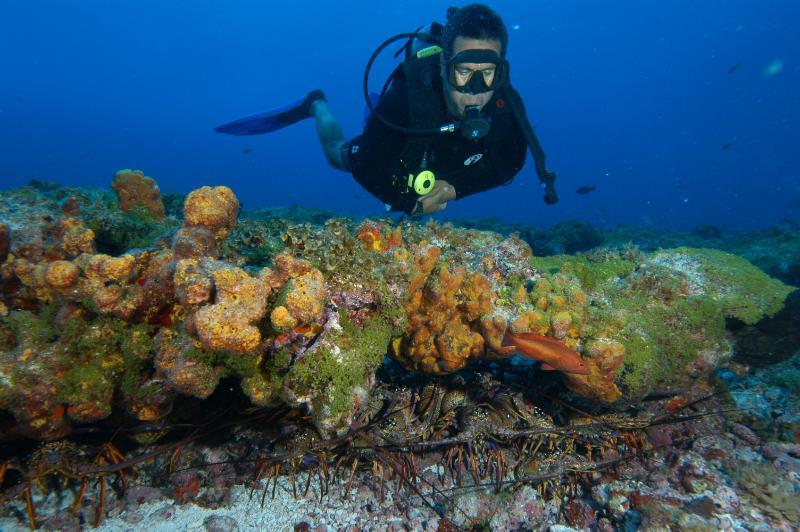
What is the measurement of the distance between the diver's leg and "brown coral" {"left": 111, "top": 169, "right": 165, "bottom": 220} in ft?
13.1

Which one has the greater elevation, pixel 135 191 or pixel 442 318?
pixel 135 191

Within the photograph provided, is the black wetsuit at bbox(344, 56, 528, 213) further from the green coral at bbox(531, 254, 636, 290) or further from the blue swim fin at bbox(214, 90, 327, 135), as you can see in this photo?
the blue swim fin at bbox(214, 90, 327, 135)

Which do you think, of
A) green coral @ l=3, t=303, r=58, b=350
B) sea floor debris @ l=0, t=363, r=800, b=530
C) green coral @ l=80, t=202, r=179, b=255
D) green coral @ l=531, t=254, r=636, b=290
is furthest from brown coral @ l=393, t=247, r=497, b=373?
green coral @ l=80, t=202, r=179, b=255

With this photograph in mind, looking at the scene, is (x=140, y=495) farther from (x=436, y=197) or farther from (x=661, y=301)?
(x=436, y=197)

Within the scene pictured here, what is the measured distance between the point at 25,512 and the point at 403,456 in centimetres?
279

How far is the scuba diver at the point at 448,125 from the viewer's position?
17.4 ft

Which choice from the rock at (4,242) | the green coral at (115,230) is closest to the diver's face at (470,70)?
the green coral at (115,230)

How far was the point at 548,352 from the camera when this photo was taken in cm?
289

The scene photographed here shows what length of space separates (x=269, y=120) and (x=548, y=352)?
8.93 meters

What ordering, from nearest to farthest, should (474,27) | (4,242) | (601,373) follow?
(4,242)
(601,373)
(474,27)

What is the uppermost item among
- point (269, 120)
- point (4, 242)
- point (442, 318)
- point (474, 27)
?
point (269, 120)

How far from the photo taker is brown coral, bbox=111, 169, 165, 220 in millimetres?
4492

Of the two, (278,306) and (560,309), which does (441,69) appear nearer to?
(560,309)

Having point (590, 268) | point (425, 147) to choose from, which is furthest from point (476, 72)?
point (590, 268)
